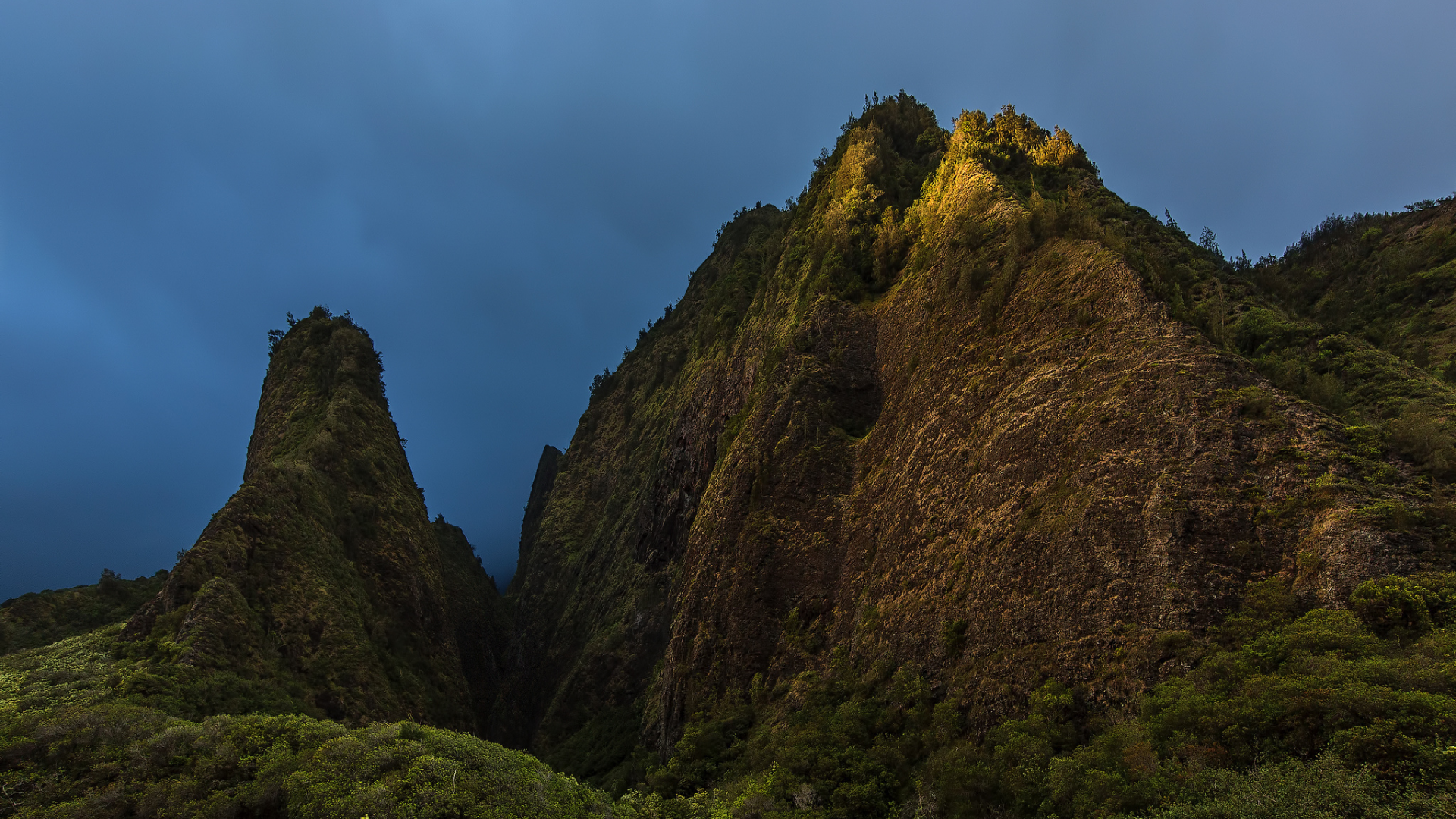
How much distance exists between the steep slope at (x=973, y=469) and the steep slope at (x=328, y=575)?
1092cm

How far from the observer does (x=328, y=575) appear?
113 feet

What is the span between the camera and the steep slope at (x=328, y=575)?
27.9 metres

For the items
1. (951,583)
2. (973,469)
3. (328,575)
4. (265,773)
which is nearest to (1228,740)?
(951,583)

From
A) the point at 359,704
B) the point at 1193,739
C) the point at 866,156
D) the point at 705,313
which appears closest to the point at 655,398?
the point at 705,313

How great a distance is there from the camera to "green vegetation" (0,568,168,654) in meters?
35.8

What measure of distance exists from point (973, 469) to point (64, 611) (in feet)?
181

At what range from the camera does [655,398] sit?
63.0 meters

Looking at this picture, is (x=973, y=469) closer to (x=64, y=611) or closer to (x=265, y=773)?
(x=265, y=773)

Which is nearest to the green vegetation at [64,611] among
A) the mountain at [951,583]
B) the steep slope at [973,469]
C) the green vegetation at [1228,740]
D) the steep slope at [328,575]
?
the mountain at [951,583]

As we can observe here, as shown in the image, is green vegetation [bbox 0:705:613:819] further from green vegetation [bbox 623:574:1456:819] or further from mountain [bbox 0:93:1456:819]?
green vegetation [bbox 623:574:1456:819]

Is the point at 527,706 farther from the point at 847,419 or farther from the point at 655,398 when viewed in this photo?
the point at 847,419

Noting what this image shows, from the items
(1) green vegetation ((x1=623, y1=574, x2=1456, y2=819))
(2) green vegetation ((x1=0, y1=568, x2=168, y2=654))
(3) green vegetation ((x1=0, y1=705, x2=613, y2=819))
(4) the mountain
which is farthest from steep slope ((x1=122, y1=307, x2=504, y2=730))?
(1) green vegetation ((x1=623, y1=574, x2=1456, y2=819))

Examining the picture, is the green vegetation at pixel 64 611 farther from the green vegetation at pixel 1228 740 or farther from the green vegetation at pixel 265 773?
the green vegetation at pixel 1228 740

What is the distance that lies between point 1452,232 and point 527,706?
59794 mm
